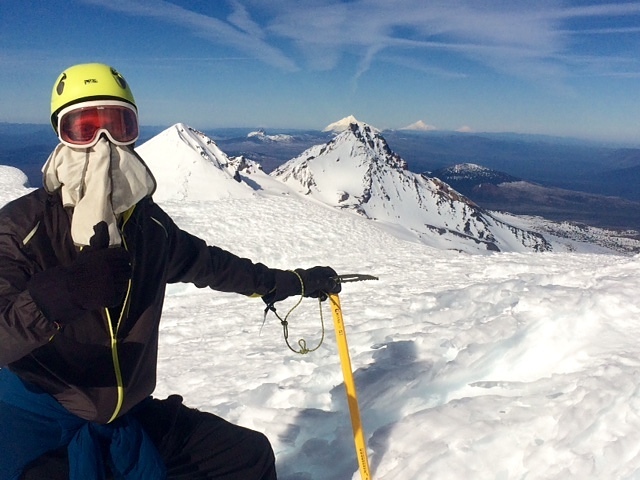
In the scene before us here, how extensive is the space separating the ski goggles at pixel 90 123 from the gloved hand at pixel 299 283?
5.50 feet

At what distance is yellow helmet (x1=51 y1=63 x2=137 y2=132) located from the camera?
2.56m

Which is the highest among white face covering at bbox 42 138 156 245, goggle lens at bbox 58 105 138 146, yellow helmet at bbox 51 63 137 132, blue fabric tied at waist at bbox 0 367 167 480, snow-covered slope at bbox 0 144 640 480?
yellow helmet at bbox 51 63 137 132

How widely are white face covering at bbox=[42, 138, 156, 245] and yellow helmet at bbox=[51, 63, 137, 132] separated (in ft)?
0.78

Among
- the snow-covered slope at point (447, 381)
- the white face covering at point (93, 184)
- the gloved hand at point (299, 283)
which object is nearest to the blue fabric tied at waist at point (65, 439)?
the white face covering at point (93, 184)

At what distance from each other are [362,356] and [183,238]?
3570 mm

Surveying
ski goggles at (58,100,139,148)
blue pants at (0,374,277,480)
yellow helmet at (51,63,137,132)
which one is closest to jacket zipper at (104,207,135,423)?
blue pants at (0,374,277,480)

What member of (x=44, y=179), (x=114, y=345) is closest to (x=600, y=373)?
(x=114, y=345)

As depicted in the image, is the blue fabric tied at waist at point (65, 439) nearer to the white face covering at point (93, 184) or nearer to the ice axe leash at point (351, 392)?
the white face covering at point (93, 184)

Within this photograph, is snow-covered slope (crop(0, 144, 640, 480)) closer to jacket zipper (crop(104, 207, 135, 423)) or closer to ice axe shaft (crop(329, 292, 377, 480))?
ice axe shaft (crop(329, 292, 377, 480))

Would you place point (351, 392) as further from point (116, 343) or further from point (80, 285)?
point (80, 285)

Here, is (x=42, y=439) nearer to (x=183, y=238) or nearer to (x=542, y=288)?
(x=183, y=238)

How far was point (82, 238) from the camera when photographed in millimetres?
2350

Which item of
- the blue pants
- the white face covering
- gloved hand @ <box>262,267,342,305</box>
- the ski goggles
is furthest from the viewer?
gloved hand @ <box>262,267,342,305</box>

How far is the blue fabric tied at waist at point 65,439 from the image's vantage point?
246 cm
